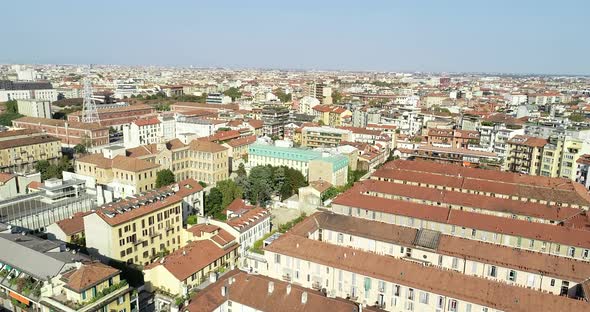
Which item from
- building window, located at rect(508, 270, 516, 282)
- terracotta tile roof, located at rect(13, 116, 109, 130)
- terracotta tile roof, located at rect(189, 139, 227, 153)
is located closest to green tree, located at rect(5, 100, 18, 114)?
terracotta tile roof, located at rect(13, 116, 109, 130)

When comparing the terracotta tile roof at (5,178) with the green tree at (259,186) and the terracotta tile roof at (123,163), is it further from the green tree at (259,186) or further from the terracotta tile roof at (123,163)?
the green tree at (259,186)

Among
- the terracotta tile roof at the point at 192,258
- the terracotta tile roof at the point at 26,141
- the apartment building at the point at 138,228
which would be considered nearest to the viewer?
the terracotta tile roof at the point at 192,258

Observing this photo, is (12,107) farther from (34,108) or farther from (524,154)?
(524,154)

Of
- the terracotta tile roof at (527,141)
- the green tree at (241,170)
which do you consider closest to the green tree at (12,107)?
the green tree at (241,170)

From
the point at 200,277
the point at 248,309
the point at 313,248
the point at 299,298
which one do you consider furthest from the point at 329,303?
the point at 200,277

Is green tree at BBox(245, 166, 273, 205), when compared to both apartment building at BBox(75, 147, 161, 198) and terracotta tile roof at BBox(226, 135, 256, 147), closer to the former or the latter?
apartment building at BBox(75, 147, 161, 198)

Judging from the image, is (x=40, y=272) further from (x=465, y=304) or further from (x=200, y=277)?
(x=465, y=304)

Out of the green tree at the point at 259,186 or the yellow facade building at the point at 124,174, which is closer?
the yellow facade building at the point at 124,174
